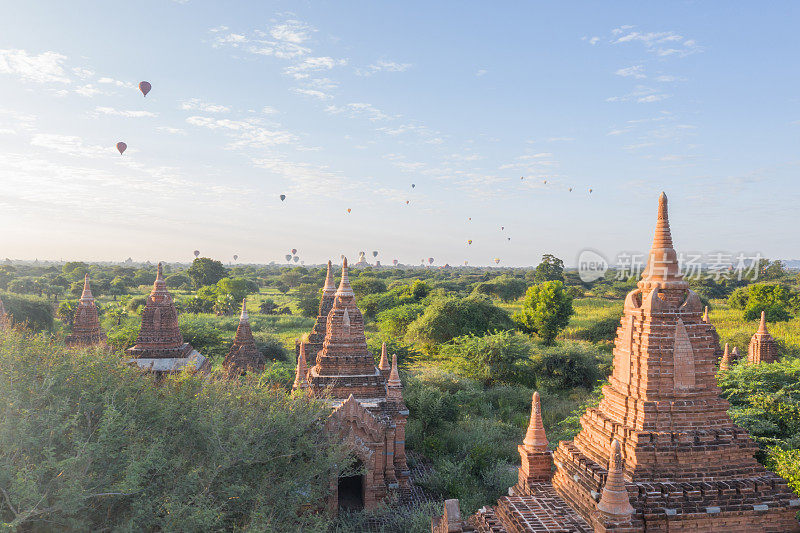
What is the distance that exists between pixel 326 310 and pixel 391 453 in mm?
8509

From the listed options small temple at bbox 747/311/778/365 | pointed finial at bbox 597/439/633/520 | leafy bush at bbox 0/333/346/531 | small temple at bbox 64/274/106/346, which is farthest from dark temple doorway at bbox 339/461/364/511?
small temple at bbox 747/311/778/365

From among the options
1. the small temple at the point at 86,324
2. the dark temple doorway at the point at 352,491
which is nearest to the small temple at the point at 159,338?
the small temple at the point at 86,324

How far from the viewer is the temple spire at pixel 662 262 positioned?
336 inches

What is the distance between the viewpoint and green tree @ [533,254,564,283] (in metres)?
81.6

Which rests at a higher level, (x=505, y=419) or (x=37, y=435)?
(x=37, y=435)

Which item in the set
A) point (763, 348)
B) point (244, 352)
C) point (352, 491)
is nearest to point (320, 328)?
point (244, 352)

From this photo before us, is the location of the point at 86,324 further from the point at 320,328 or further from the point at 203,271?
the point at 203,271

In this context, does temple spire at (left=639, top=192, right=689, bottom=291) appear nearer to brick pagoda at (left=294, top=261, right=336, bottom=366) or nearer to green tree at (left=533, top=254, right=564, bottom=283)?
brick pagoda at (left=294, top=261, right=336, bottom=366)

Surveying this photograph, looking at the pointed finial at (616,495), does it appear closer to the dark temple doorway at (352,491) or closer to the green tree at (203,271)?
the dark temple doorway at (352,491)

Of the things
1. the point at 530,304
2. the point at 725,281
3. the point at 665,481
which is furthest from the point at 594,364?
the point at 725,281

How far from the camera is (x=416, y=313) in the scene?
4847 cm

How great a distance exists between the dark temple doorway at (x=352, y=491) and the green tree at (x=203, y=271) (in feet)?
276

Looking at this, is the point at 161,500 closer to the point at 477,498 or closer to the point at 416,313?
the point at 477,498

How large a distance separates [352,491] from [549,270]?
77.1 meters
